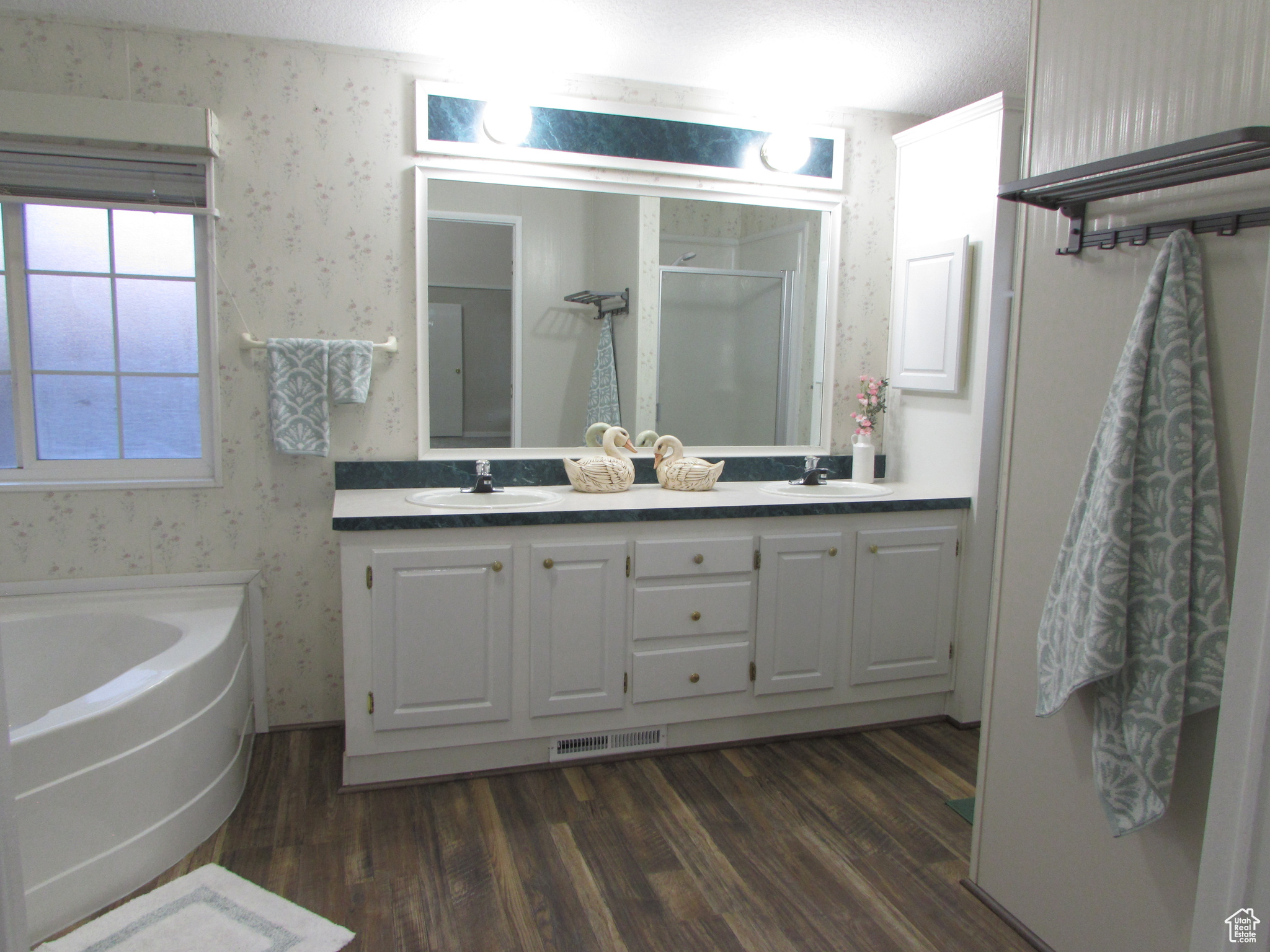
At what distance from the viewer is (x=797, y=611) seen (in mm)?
2822

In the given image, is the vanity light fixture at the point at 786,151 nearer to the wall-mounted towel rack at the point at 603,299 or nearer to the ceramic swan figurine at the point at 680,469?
the wall-mounted towel rack at the point at 603,299

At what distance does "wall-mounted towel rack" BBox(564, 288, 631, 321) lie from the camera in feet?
9.96

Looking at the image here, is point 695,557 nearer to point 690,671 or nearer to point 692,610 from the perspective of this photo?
point 692,610

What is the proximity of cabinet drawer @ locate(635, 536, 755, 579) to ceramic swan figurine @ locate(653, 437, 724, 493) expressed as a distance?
339mm

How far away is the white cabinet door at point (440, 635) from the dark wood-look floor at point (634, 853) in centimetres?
26

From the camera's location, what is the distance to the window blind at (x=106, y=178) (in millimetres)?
2529

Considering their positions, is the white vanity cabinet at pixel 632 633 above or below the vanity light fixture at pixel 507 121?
below

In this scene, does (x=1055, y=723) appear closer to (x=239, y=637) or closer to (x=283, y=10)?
(x=239, y=637)

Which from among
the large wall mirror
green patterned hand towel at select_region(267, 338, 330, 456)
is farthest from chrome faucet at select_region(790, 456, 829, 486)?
green patterned hand towel at select_region(267, 338, 330, 456)

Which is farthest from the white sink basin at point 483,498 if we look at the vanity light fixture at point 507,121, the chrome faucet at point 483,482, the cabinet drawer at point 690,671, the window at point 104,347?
the vanity light fixture at point 507,121

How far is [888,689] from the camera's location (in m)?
3.00

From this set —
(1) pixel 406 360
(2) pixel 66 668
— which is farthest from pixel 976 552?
(2) pixel 66 668

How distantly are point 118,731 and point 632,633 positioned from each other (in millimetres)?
1360

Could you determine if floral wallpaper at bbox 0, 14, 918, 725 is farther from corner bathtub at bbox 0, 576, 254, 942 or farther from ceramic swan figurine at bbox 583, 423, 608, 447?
ceramic swan figurine at bbox 583, 423, 608, 447
